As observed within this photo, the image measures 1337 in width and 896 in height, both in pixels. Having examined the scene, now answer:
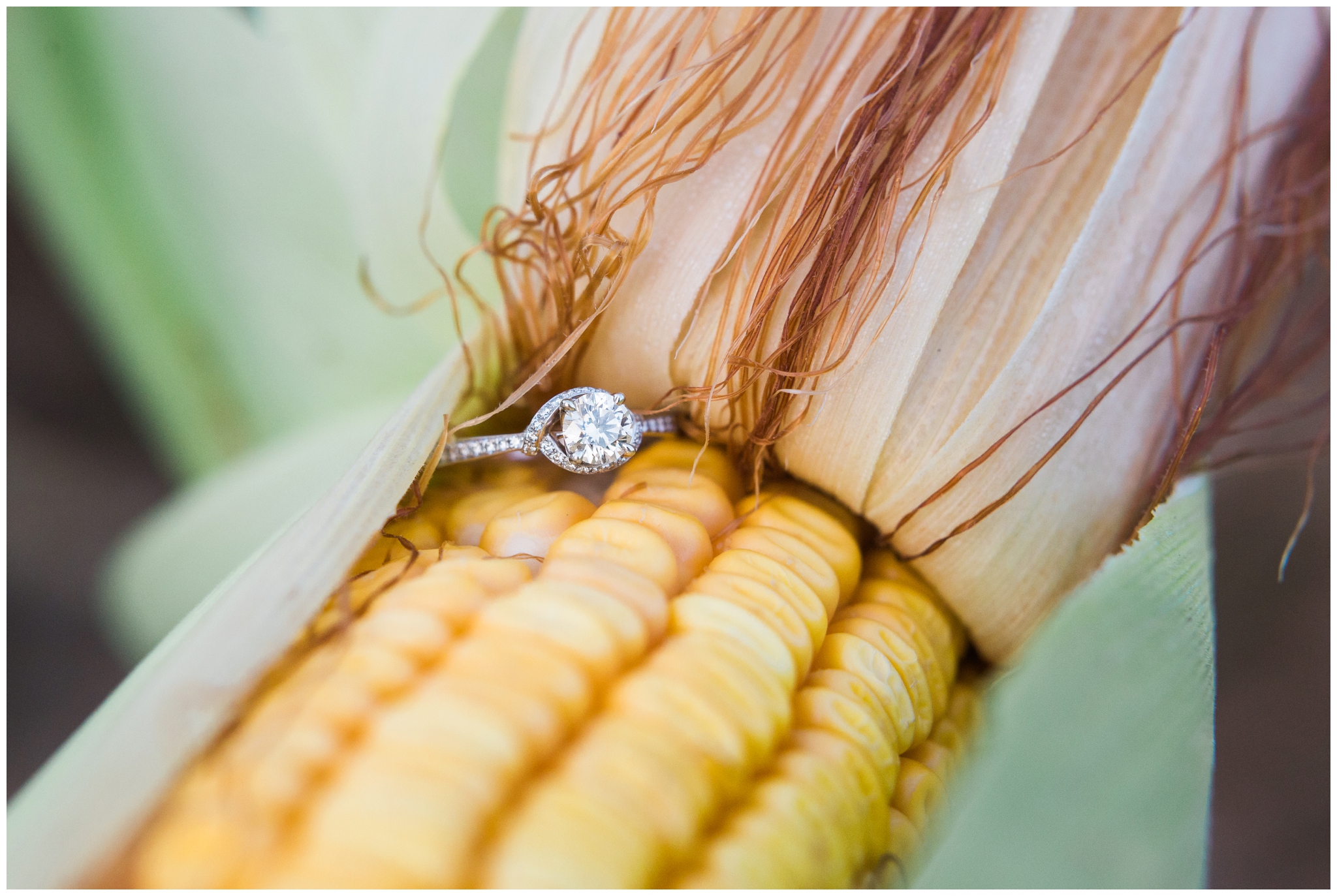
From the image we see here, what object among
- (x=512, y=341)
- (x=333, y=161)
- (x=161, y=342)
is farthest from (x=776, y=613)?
(x=161, y=342)

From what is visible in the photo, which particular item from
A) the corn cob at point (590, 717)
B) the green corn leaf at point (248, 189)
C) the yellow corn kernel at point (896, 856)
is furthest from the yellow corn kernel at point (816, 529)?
the green corn leaf at point (248, 189)

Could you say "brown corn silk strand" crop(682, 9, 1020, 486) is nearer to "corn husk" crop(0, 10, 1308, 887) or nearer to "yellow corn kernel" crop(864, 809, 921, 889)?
"corn husk" crop(0, 10, 1308, 887)

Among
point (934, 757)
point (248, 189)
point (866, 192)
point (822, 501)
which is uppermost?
point (248, 189)

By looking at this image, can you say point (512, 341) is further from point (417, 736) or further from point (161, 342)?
point (161, 342)

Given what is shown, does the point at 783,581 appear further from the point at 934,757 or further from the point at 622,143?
the point at 622,143

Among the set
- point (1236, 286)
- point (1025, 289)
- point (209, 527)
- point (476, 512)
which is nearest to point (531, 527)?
point (476, 512)
